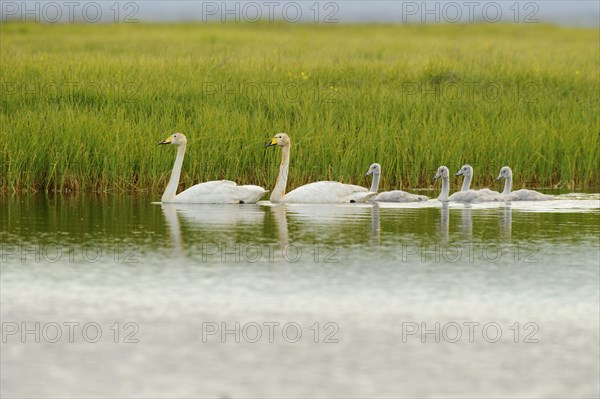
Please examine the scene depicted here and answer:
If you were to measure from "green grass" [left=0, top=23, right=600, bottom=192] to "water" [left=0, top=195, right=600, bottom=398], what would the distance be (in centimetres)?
345

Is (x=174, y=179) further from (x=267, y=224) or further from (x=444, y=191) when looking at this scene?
(x=444, y=191)

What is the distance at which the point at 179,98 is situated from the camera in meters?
21.3

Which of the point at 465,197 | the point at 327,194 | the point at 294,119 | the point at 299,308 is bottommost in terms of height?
the point at 465,197

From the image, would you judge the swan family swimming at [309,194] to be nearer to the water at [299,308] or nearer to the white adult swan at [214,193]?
the white adult swan at [214,193]

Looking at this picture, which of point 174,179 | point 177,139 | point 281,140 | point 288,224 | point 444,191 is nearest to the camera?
point 288,224

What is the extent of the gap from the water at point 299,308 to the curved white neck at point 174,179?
1.62 metres

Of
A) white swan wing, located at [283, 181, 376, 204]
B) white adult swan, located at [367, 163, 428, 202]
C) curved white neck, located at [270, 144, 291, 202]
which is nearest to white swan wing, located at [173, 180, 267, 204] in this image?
curved white neck, located at [270, 144, 291, 202]

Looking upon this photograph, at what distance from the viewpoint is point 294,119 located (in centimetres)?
2003

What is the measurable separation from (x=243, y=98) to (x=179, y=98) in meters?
1.09

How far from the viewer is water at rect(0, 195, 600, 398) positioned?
6.99 metres

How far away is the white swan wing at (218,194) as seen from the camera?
1524 cm

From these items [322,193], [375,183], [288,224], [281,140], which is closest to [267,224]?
[288,224]

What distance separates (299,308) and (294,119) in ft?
38.0

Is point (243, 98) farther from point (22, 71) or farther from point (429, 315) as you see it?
point (429, 315)
